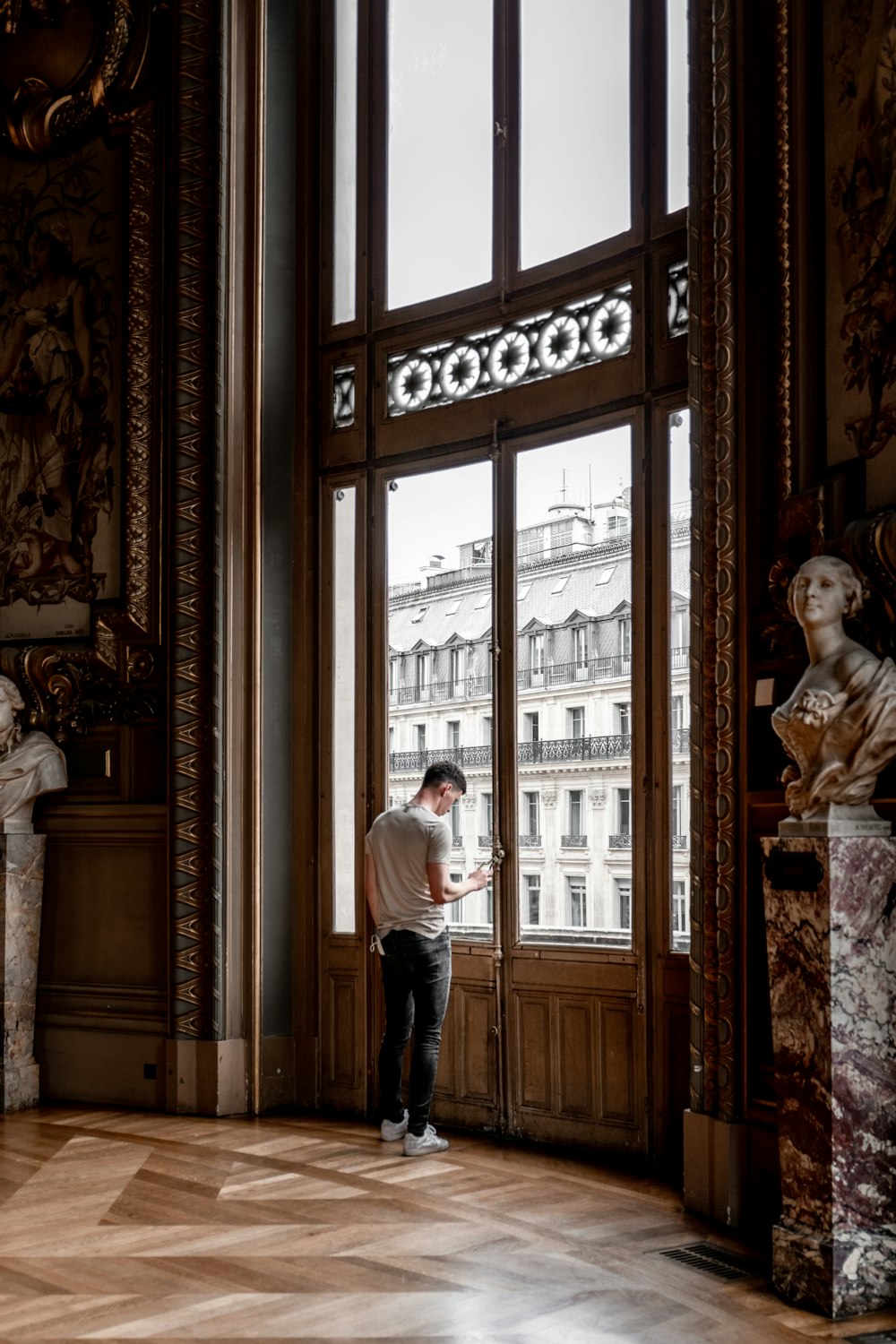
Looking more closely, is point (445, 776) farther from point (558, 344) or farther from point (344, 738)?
point (558, 344)

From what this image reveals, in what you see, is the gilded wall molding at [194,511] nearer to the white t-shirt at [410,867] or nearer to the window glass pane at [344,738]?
the window glass pane at [344,738]

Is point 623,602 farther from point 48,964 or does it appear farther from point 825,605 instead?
point 48,964

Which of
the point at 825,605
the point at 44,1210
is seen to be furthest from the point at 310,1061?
the point at 825,605

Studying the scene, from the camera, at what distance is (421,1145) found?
5516 mm

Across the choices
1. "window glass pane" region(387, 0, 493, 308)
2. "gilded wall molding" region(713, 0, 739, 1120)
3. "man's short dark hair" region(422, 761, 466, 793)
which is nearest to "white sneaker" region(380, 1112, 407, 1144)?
"man's short dark hair" region(422, 761, 466, 793)

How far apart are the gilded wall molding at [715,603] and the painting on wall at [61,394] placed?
10.5ft

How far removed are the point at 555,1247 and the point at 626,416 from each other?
298 cm

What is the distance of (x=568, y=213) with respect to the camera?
19.3 ft

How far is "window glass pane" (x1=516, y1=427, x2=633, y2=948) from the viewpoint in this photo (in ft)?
18.1

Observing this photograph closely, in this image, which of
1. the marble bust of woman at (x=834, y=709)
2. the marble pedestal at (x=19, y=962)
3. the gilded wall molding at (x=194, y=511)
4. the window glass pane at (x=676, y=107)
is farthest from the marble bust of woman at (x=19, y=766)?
the marble bust of woman at (x=834, y=709)

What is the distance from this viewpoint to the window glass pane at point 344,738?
21.2 ft

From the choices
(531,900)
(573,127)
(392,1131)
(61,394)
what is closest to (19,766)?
(61,394)

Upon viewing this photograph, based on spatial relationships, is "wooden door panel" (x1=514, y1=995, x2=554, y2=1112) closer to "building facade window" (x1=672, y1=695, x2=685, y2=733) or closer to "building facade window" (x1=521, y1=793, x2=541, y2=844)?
"building facade window" (x1=521, y1=793, x2=541, y2=844)

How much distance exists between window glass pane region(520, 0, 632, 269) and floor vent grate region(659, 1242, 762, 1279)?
3.68 m
